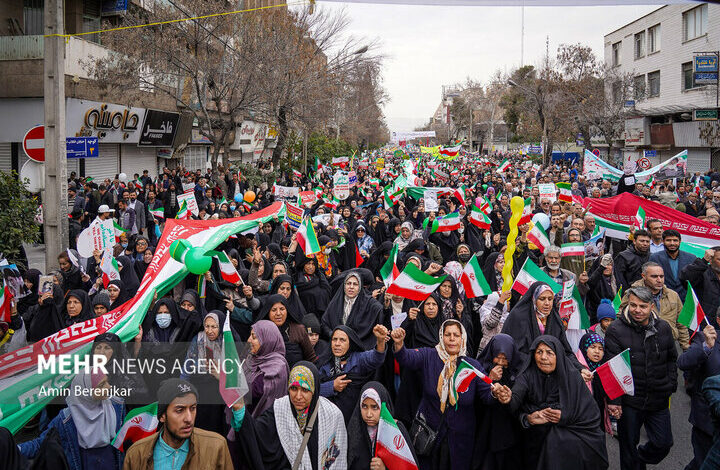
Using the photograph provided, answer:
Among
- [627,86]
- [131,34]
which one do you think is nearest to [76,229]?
[131,34]

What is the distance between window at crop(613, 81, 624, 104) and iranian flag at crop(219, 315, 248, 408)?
38320 millimetres

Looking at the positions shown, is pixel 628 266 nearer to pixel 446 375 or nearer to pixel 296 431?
pixel 446 375

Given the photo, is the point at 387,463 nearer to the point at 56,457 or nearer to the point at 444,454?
the point at 444,454

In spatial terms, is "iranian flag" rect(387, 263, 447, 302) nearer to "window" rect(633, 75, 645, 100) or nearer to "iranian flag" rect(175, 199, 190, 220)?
"iranian flag" rect(175, 199, 190, 220)

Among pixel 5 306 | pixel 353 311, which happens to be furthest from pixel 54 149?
pixel 353 311

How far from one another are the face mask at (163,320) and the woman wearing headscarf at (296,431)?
1.92m

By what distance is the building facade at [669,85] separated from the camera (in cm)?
3045

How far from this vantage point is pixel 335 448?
384 cm

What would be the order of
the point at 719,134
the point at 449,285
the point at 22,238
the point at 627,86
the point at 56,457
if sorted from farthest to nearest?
the point at 627,86
the point at 719,134
the point at 22,238
the point at 449,285
the point at 56,457

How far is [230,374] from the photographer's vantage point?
400cm

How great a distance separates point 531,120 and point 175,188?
3415 centimetres

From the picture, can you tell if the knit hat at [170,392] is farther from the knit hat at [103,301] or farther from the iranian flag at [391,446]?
the knit hat at [103,301]

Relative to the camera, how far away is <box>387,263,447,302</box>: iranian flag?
17.4ft

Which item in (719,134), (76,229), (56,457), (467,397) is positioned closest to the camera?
(56,457)
